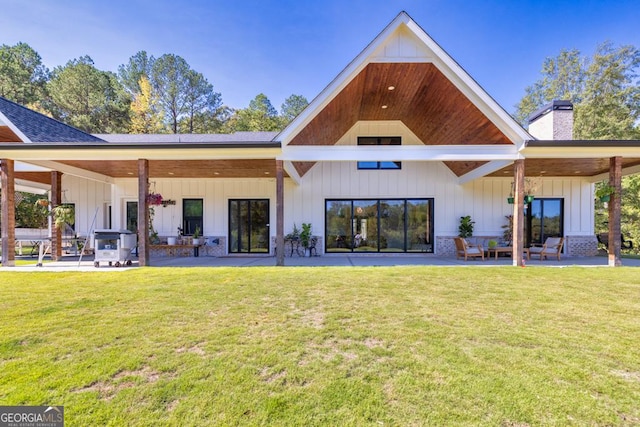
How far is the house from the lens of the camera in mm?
7410

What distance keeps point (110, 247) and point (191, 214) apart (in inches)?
157

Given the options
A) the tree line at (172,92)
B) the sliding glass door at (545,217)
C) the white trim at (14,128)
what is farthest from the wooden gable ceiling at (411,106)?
the tree line at (172,92)

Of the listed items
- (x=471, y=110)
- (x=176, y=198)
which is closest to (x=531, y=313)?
(x=471, y=110)

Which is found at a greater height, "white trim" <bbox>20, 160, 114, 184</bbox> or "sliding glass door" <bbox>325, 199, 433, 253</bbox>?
"white trim" <bbox>20, 160, 114, 184</bbox>

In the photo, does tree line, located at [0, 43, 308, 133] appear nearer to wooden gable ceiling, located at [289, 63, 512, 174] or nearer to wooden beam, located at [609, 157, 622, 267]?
wooden gable ceiling, located at [289, 63, 512, 174]

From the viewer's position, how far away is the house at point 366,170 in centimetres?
741

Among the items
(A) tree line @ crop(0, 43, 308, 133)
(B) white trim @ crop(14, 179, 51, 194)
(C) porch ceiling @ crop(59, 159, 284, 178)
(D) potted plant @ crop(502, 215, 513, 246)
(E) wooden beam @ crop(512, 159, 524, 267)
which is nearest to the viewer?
(E) wooden beam @ crop(512, 159, 524, 267)

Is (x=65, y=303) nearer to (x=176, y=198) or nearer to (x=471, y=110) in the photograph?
(x=176, y=198)

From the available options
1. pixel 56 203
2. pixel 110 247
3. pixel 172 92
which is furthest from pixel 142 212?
pixel 172 92

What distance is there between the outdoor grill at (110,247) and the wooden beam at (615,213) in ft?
42.7

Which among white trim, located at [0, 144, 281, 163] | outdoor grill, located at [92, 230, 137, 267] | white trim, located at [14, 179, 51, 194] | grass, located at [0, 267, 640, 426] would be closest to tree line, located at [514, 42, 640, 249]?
grass, located at [0, 267, 640, 426]

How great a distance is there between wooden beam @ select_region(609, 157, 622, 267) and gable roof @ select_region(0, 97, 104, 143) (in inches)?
613

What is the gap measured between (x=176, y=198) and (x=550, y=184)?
14.9 metres

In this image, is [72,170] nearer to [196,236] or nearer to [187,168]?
[187,168]
